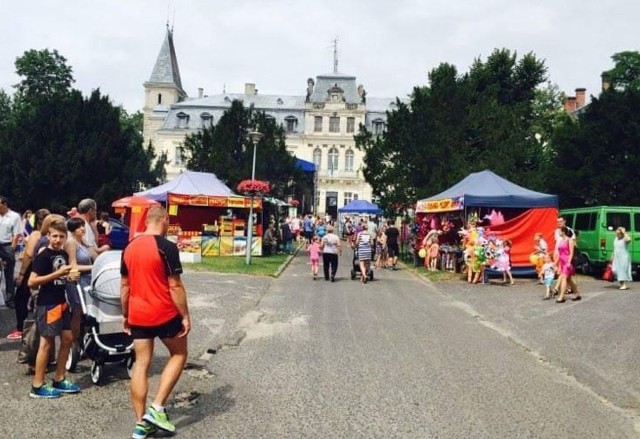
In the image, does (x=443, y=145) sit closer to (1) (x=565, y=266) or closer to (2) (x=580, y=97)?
(1) (x=565, y=266)

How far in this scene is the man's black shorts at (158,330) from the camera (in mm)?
5375

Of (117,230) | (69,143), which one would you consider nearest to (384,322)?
(117,230)

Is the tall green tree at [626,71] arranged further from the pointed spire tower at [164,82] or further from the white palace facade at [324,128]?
the pointed spire tower at [164,82]

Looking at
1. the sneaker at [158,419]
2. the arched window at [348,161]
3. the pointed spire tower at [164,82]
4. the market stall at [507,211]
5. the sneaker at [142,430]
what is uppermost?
the pointed spire tower at [164,82]

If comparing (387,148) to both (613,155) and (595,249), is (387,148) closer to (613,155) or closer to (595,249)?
(613,155)

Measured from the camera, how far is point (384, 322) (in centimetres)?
1139

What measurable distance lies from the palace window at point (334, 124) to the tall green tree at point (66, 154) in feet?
127

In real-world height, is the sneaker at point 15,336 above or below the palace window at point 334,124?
below

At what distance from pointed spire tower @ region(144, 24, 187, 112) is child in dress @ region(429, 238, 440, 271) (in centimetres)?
6834

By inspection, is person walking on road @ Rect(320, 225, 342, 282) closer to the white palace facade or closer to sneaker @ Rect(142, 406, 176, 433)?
sneaker @ Rect(142, 406, 176, 433)

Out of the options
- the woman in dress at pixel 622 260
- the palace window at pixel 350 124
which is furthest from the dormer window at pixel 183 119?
the woman in dress at pixel 622 260

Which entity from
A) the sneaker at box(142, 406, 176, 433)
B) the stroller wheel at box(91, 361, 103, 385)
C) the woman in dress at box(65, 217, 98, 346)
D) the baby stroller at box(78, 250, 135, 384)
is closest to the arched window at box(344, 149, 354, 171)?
the woman in dress at box(65, 217, 98, 346)

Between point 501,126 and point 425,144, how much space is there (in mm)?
4321

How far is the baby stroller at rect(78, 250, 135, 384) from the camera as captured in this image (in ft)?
22.6
